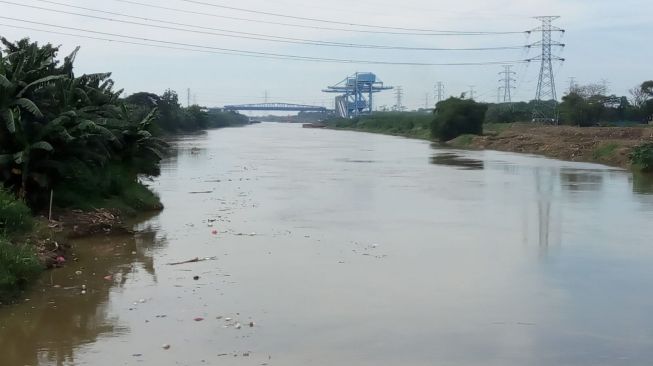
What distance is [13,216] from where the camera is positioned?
41.1 feet

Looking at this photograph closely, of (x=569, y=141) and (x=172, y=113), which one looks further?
(x=172, y=113)

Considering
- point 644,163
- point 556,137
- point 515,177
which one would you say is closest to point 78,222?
point 515,177

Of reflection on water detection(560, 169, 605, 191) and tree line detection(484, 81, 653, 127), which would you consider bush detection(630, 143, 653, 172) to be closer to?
reflection on water detection(560, 169, 605, 191)

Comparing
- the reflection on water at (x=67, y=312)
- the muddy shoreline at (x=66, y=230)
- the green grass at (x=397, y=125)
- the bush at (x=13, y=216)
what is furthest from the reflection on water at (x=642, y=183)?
the green grass at (x=397, y=125)

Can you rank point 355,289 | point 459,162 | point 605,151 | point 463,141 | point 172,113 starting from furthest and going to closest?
point 172,113
point 463,141
point 605,151
point 459,162
point 355,289

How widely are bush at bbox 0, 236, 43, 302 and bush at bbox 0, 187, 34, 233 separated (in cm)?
103

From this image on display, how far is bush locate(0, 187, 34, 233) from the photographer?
12.3 m

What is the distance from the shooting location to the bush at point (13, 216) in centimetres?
1232

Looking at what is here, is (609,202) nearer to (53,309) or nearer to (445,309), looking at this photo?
Result: (445,309)

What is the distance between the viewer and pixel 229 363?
7.81m

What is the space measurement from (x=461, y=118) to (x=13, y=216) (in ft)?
195

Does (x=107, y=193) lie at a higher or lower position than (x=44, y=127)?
lower

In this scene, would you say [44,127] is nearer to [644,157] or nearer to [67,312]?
[67,312]

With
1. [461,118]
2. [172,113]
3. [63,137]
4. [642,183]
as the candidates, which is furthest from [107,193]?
[172,113]
